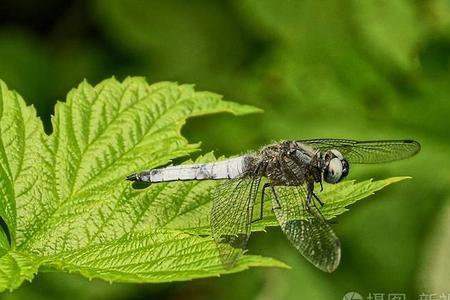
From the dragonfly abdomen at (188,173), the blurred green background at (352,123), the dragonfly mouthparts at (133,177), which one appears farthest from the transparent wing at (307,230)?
the blurred green background at (352,123)

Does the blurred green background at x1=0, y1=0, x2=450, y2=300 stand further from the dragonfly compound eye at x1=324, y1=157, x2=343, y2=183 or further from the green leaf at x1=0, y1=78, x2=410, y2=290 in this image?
the green leaf at x1=0, y1=78, x2=410, y2=290

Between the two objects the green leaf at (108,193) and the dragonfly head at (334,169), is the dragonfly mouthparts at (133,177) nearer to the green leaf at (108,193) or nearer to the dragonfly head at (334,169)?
the green leaf at (108,193)

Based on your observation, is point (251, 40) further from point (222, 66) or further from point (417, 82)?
point (417, 82)

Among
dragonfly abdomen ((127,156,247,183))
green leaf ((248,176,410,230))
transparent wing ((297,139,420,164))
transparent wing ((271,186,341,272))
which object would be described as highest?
transparent wing ((297,139,420,164))

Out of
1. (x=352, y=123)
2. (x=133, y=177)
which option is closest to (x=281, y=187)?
(x=133, y=177)

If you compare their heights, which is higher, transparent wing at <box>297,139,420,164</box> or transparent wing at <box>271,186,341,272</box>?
transparent wing at <box>297,139,420,164</box>

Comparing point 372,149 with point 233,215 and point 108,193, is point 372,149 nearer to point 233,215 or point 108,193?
point 233,215

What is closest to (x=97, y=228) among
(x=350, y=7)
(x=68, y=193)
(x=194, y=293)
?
(x=68, y=193)

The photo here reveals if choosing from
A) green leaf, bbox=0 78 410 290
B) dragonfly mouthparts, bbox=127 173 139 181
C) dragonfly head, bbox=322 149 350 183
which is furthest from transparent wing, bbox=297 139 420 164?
dragonfly mouthparts, bbox=127 173 139 181
